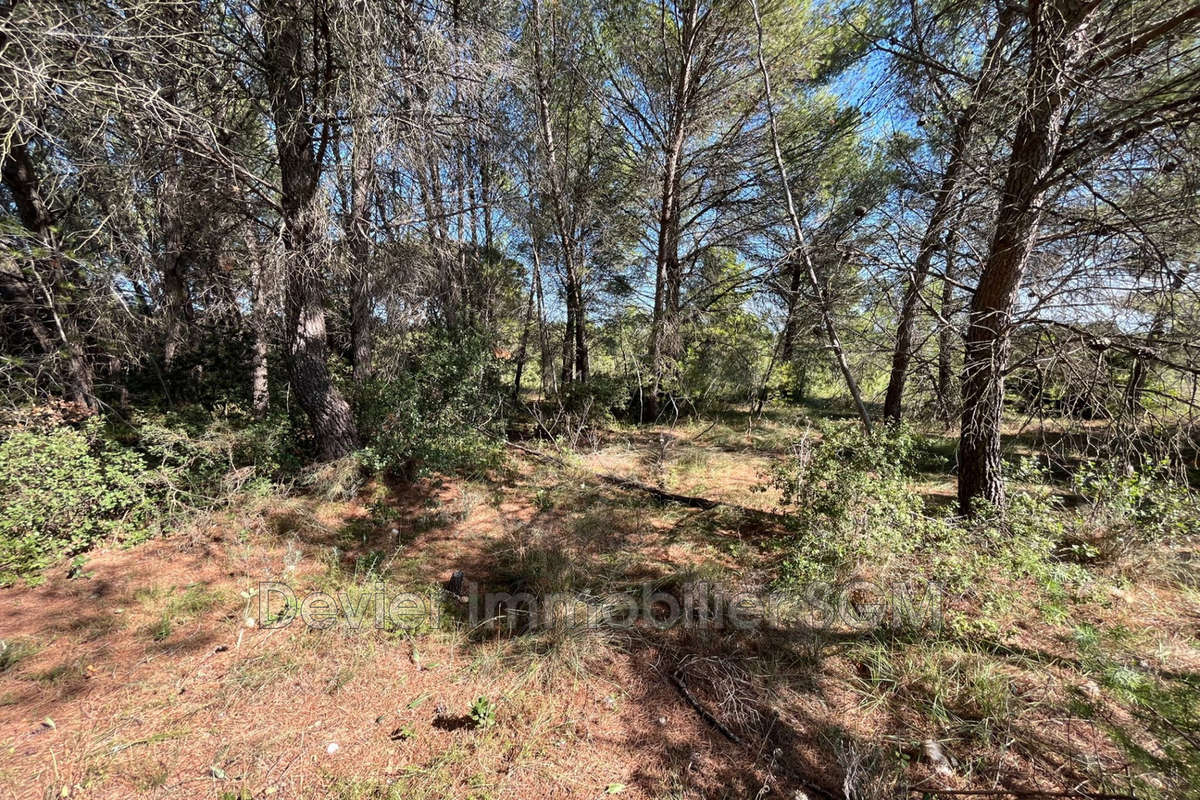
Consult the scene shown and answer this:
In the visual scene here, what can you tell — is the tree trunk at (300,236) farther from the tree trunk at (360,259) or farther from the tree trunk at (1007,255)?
the tree trunk at (1007,255)

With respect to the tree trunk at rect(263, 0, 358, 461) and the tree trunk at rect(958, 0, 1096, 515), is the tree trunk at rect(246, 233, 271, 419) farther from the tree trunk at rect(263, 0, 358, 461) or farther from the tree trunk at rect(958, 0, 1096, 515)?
the tree trunk at rect(958, 0, 1096, 515)

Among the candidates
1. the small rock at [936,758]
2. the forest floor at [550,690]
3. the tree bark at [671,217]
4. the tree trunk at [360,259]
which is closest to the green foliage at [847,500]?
the forest floor at [550,690]

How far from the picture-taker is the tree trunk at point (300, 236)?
392 centimetres

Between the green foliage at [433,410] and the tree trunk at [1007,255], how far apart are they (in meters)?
5.09

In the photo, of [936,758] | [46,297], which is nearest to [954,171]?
[936,758]

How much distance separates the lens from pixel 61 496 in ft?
11.4

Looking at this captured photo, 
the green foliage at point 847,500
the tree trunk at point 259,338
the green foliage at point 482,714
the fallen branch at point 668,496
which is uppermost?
the tree trunk at point 259,338

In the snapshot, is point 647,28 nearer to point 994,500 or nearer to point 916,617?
point 994,500

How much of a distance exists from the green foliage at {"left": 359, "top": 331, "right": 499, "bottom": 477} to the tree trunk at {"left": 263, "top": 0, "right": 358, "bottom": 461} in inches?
18.0

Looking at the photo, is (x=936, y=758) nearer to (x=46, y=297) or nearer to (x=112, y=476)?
(x=112, y=476)

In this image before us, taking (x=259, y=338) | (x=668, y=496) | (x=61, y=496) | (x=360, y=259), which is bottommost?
(x=668, y=496)

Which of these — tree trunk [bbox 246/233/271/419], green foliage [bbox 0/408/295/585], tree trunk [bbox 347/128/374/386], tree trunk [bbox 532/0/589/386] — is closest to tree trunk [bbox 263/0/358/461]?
tree trunk [bbox 246/233/271/419]

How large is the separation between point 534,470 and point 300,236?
12.6 feet

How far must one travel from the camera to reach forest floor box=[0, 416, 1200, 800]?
1.92 metres
